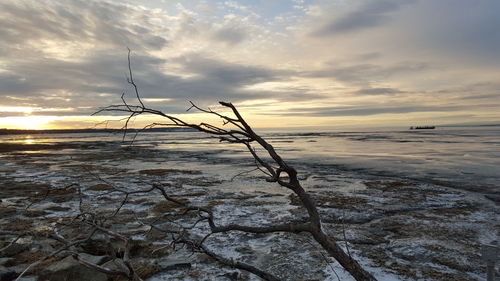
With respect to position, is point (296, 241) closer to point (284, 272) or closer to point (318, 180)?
point (284, 272)

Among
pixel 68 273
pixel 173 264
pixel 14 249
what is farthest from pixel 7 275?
pixel 173 264

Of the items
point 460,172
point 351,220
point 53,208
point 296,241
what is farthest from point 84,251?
point 460,172

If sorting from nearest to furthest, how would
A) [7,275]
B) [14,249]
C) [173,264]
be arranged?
[7,275] < [173,264] < [14,249]

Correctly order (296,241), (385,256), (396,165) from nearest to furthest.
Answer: (385,256) → (296,241) → (396,165)

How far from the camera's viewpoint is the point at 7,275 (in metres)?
5.10

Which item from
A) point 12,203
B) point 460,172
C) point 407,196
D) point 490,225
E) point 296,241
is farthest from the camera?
point 460,172

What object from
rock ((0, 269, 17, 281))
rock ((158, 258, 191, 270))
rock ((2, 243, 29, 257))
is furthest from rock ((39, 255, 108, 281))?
rock ((2, 243, 29, 257))

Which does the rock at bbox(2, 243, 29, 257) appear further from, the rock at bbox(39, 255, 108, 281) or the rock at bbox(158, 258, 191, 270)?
the rock at bbox(158, 258, 191, 270)

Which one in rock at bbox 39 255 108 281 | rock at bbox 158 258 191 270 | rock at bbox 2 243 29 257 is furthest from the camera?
rock at bbox 2 243 29 257

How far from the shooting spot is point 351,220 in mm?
9281

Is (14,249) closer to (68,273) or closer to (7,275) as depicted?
(7,275)

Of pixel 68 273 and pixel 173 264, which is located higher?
pixel 68 273

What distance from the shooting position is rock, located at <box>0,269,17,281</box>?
5004mm

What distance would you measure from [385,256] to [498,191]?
1024cm
